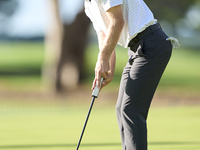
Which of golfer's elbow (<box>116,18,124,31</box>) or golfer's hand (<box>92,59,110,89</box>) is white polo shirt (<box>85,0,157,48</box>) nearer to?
golfer's elbow (<box>116,18,124,31</box>)

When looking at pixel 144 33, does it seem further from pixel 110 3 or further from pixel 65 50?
pixel 65 50

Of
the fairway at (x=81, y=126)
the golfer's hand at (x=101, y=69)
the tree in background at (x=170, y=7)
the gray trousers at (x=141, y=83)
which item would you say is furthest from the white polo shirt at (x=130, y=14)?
the tree in background at (x=170, y=7)

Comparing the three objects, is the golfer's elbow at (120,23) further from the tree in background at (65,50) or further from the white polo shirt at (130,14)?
the tree in background at (65,50)

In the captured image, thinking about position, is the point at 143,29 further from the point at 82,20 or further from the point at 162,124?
the point at 82,20

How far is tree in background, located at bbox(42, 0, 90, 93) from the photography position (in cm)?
1903

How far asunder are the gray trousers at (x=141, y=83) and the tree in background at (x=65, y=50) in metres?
14.8

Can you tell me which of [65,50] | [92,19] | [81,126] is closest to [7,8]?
[65,50]

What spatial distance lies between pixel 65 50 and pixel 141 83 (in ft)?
51.3

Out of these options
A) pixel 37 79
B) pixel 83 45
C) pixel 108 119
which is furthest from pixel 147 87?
pixel 37 79

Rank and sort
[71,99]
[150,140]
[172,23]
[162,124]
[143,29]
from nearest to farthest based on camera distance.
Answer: [143,29] → [150,140] → [162,124] → [71,99] → [172,23]

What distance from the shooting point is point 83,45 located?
66.4ft

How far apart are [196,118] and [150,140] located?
2.98 metres

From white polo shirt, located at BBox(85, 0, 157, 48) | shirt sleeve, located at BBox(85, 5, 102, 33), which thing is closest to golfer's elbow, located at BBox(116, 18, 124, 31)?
white polo shirt, located at BBox(85, 0, 157, 48)

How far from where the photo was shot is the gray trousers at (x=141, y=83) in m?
4.05
